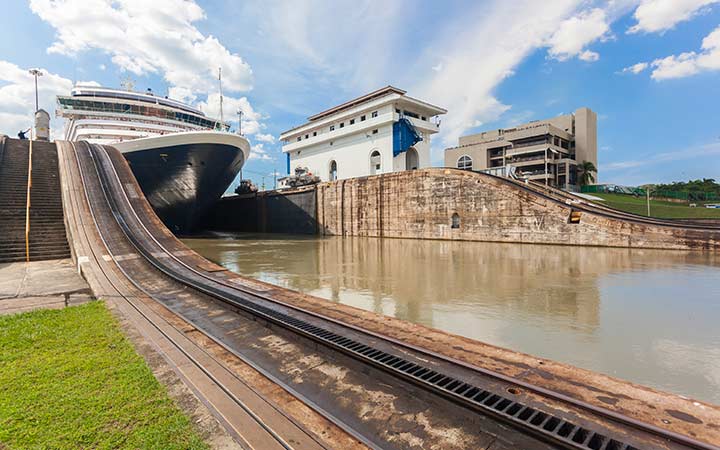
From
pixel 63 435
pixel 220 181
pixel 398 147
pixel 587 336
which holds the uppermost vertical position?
pixel 398 147

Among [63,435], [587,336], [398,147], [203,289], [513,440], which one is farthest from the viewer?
[398,147]

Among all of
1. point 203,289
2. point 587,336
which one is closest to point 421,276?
point 587,336

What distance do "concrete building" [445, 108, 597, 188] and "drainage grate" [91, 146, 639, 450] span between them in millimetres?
47476

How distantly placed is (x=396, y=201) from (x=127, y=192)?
15659 mm

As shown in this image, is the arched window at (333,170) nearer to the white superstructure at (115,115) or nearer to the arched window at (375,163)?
the arched window at (375,163)

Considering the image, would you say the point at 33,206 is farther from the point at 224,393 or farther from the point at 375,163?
the point at 375,163

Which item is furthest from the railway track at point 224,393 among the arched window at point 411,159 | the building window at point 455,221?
the arched window at point 411,159

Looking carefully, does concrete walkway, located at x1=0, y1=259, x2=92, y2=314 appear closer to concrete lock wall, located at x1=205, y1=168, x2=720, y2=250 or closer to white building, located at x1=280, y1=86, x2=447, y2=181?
concrete lock wall, located at x1=205, y1=168, x2=720, y2=250

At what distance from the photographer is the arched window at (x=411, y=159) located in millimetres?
34531

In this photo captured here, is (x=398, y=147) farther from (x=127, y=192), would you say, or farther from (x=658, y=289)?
(x=658, y=289)

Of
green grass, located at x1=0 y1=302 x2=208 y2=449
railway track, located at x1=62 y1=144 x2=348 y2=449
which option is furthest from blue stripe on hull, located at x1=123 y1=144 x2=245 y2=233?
green grass, located at x1=0 y1=302 x2=208 y2=449

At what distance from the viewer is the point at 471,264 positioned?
12.3 metres

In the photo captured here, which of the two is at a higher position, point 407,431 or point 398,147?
point 398,147

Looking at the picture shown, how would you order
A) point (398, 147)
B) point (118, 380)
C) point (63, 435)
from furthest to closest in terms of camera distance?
point (398, 147) < point (118, 380) < point (63, 435)
